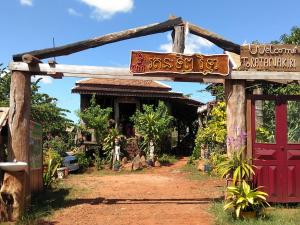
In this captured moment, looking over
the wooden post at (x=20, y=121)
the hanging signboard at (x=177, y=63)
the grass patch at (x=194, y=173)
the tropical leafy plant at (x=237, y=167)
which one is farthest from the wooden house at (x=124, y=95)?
the tropical leafy plant at (x=237, y=167)

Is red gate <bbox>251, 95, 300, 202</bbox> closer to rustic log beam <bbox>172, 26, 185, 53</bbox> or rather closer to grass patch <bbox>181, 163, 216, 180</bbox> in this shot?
rustic log beam <bbox>172, 26, 185, 53</bbox>

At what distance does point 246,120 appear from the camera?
9891 mm

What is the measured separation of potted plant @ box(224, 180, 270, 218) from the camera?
8.54m

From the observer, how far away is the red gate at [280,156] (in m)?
9.73

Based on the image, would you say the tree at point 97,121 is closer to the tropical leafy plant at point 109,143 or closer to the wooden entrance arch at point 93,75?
the tropical leafy plant at point 109,143

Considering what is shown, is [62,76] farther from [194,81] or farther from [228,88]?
[228,88]

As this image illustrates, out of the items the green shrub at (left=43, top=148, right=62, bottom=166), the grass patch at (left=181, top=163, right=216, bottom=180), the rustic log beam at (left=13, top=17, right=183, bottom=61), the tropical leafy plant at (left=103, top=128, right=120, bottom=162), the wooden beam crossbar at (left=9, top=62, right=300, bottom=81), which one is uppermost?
the rustic log beam at (left=13, top=17, right=183, bottom=61)

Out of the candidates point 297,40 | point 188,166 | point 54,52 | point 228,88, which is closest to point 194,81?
point 228,88

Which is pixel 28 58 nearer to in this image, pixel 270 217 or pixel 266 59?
pixel 266 59

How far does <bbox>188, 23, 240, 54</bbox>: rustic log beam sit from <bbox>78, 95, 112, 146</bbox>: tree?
1019 centimetres

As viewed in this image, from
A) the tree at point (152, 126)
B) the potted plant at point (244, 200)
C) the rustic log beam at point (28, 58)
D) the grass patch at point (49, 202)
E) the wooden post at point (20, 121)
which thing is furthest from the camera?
the tree at point (152, 126)

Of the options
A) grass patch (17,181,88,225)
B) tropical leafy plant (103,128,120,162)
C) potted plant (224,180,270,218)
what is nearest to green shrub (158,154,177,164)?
tropical leafy plant (103,128,120,162)

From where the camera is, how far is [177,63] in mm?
9844

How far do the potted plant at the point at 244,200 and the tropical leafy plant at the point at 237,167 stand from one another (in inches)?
13.4
